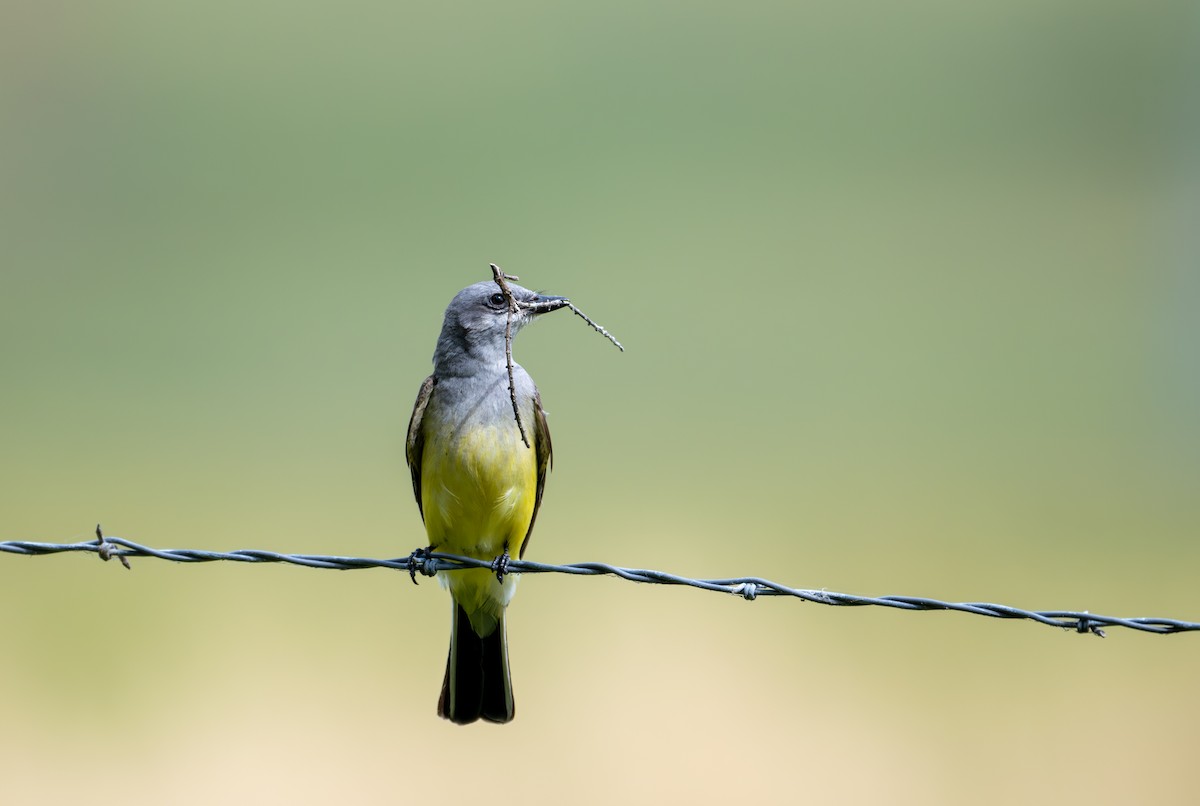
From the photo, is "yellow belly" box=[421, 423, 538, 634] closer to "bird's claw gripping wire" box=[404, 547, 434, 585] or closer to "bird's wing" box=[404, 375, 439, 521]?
"bird's wing" box=[404, 375, 439, 521]

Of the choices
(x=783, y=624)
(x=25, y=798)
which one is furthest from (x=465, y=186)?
(x=25, y=798)

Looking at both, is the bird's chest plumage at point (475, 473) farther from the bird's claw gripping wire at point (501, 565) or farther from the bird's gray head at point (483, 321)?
the bird's gray head at point (483, 321)

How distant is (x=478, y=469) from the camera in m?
5.91

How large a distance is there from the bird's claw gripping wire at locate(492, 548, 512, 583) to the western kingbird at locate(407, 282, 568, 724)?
32 millimetres

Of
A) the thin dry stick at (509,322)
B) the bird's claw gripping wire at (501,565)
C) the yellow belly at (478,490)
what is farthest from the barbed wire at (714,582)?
the yellow belly at (478,490)

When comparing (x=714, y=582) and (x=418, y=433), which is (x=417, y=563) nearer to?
(x=418, y=433)

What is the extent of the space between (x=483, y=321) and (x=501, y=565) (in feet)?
4.24

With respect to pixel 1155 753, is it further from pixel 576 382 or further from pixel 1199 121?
pixel 1199 121

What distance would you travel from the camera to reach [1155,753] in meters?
9.74

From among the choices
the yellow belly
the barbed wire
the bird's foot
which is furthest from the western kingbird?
the barbed wire

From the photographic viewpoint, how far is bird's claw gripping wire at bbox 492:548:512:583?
18.7 feet

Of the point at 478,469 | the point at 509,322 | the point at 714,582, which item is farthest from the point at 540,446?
the point at 714,582

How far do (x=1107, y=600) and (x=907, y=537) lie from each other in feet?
6.70

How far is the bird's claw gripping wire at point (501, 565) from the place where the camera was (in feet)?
18.7
